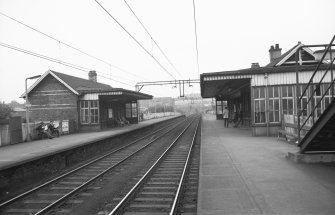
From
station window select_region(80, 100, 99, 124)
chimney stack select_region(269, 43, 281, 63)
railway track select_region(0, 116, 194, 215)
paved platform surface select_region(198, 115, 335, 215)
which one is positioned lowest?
railway track select_region(0, 116, 194, 215)

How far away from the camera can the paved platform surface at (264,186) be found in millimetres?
5433

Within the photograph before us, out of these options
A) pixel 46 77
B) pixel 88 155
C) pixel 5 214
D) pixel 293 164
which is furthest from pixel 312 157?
pixel 46 77

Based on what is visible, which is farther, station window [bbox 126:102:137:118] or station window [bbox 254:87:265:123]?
station window [bbox 126:102:137:118]

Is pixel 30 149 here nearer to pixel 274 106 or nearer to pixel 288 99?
pixel 274 106

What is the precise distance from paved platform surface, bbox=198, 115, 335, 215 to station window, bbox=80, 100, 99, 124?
58.4 ft

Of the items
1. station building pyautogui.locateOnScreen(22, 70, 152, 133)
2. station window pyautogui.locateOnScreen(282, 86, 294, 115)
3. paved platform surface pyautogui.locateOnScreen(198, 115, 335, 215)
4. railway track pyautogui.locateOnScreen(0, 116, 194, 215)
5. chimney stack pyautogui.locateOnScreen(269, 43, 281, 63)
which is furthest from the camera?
chimney stack pyautogui.locateOnScreen(269, 43, 281, 63)

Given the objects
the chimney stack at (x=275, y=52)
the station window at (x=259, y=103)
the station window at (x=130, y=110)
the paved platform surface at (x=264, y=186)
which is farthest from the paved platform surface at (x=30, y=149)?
the chimney stack at (x=275, y=52)

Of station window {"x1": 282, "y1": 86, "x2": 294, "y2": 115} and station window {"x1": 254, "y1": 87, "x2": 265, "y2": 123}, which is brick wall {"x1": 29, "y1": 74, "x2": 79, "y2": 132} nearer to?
station window {"x1": 254, "y1": 87, "x2": 265, "y2": 123}

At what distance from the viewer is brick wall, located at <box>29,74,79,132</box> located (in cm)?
2695

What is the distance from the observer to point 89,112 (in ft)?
88.8

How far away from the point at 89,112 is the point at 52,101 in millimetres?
3452

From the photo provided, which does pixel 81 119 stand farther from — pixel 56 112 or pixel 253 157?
pixel 253 157

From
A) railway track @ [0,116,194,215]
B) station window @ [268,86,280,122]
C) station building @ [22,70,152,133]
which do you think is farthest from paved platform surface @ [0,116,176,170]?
station window @ [268,86,280,122]

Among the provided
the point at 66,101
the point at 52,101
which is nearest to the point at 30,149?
the point at 66,101
